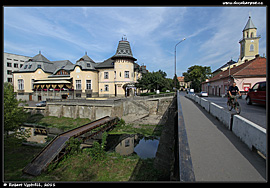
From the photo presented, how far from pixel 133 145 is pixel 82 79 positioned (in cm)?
2515

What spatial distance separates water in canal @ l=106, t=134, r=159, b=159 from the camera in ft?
42.2

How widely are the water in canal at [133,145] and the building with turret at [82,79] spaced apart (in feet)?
56.8

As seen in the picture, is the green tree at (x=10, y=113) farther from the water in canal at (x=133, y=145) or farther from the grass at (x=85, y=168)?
the water in canal at (x=133, y=145)

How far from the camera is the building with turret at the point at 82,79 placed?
32469 millimetres

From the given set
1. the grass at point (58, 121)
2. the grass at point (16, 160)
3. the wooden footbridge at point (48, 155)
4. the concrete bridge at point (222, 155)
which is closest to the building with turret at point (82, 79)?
the grass at point (58, 121)

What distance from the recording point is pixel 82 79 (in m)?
33.4

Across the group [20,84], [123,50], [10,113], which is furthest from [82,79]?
[10,113]

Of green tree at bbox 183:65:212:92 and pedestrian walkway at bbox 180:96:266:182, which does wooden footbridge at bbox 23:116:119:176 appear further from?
green tree at bbox 183:65:212:92

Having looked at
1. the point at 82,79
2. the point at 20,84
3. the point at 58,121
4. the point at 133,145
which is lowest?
the point at 133,145

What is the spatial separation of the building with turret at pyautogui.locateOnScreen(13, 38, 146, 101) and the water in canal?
17.3 meters

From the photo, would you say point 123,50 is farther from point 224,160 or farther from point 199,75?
point 199,75

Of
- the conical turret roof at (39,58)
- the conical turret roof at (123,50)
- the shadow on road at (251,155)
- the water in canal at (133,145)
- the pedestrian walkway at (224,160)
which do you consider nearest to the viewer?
the pedestrian walkway at (224,160)

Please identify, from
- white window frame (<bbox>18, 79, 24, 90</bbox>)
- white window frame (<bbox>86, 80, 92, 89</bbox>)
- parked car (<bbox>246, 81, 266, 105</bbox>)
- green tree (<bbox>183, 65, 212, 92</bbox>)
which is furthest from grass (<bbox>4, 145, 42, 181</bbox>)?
green tree (<bbox>183, 65, 212, 92</bbox>)
